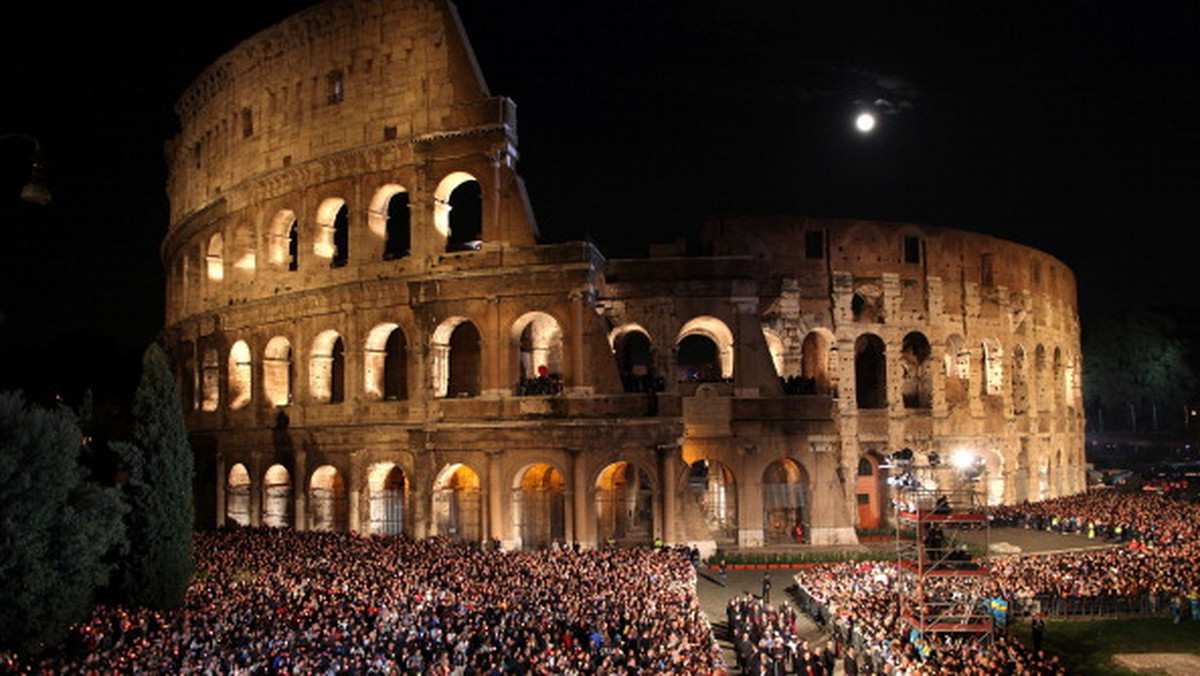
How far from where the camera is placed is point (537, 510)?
29.9m

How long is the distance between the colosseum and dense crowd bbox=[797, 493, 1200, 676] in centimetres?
443

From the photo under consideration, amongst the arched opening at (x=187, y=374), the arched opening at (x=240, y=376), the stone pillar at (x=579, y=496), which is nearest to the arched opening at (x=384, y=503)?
the stone pillar at (x=579, y=496)

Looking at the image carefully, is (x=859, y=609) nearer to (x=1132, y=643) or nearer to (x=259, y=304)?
(x=1132, y=643)

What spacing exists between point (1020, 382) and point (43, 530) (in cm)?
→ 3746

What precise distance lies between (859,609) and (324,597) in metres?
11.0

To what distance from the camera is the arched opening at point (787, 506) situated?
31.5m

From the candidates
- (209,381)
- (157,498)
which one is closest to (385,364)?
(209,381)

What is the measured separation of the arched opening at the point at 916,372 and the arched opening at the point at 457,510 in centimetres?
1704

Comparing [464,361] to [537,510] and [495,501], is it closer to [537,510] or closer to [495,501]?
[537,510]

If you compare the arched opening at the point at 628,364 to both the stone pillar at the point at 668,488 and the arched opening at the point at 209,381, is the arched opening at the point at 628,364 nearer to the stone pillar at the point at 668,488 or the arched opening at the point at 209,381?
the stone pillar at the point at 668,488

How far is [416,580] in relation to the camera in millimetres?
19859

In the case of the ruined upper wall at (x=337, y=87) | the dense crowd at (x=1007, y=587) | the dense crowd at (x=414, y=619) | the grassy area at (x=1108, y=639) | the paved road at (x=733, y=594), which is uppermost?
the ruined upper wall at (x=337, y=87)

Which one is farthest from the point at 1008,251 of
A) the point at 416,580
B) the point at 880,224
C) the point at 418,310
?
the point at 416,580

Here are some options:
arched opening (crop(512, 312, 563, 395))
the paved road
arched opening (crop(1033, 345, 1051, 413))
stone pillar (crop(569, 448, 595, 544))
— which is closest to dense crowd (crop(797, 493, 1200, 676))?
the paved road
